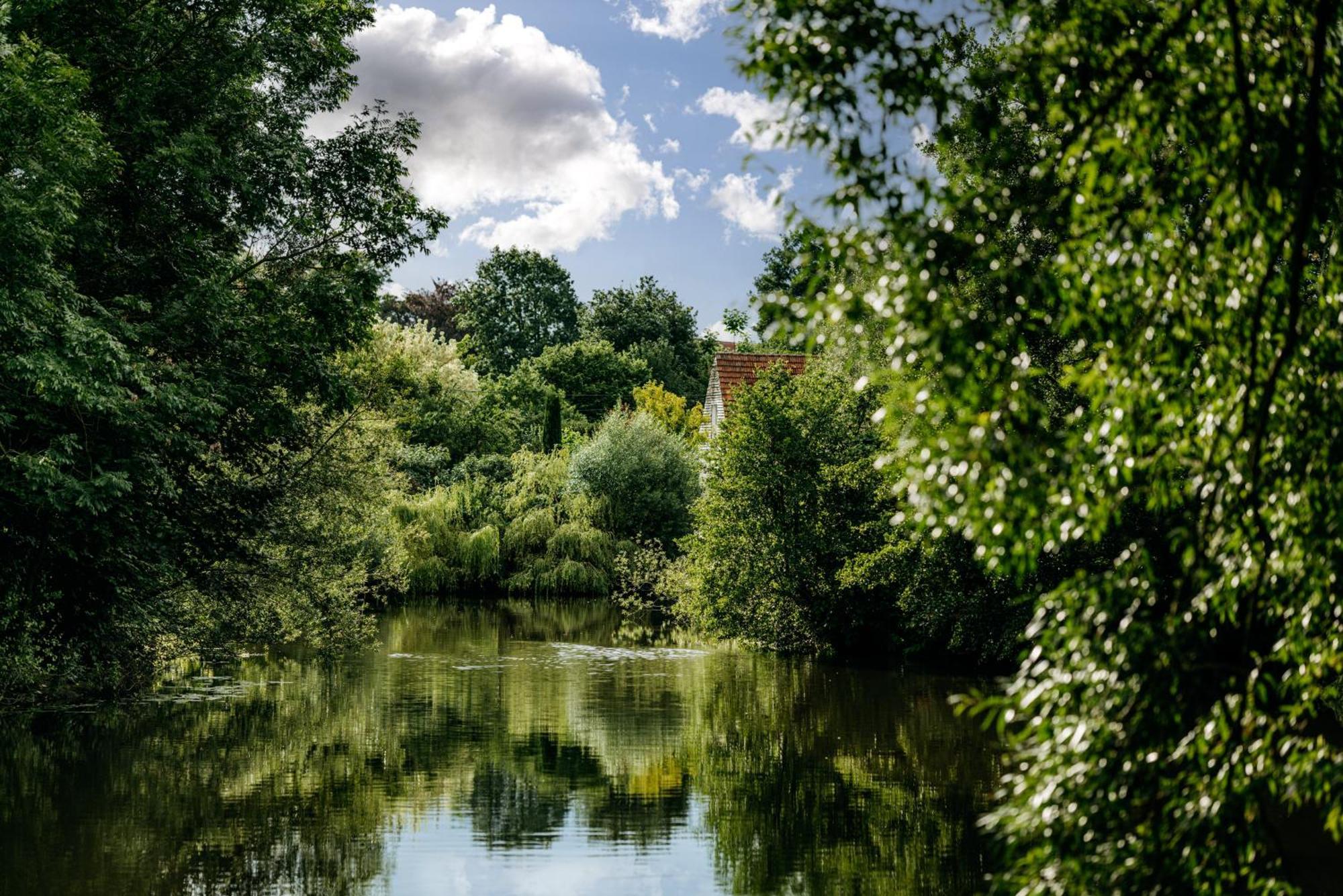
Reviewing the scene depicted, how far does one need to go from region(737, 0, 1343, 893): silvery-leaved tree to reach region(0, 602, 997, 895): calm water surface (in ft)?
19.5

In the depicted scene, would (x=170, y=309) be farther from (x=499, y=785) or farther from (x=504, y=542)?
(x=504, y=542)

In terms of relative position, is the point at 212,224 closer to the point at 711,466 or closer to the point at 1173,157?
the point at 711,466

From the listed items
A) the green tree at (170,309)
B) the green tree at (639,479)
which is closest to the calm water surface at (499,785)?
the green tree at (170,309)

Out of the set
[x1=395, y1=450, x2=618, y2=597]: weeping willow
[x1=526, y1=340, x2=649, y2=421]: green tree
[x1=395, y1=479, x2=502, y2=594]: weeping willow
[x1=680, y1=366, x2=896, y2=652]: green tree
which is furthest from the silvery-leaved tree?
[x1=526, y1=340, x2=649, y2=421]: green tree

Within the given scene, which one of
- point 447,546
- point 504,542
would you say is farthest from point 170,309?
point 504,542

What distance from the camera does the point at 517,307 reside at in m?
74.4

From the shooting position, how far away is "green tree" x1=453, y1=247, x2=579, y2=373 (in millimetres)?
73125

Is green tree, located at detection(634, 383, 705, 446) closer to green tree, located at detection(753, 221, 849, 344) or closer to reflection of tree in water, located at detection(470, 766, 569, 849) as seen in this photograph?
reflection of tree in water, located at detection(470, 766, 569, 849)

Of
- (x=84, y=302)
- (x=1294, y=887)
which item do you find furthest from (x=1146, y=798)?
(x=84, y=302)

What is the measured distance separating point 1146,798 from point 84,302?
12099 millimetres

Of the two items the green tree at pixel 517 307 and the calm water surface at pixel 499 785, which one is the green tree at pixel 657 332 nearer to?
the green tree at pixel 517 307

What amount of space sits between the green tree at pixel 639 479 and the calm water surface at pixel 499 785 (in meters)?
16.3

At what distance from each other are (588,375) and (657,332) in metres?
10.9

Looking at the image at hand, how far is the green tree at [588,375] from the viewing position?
59531 mm
